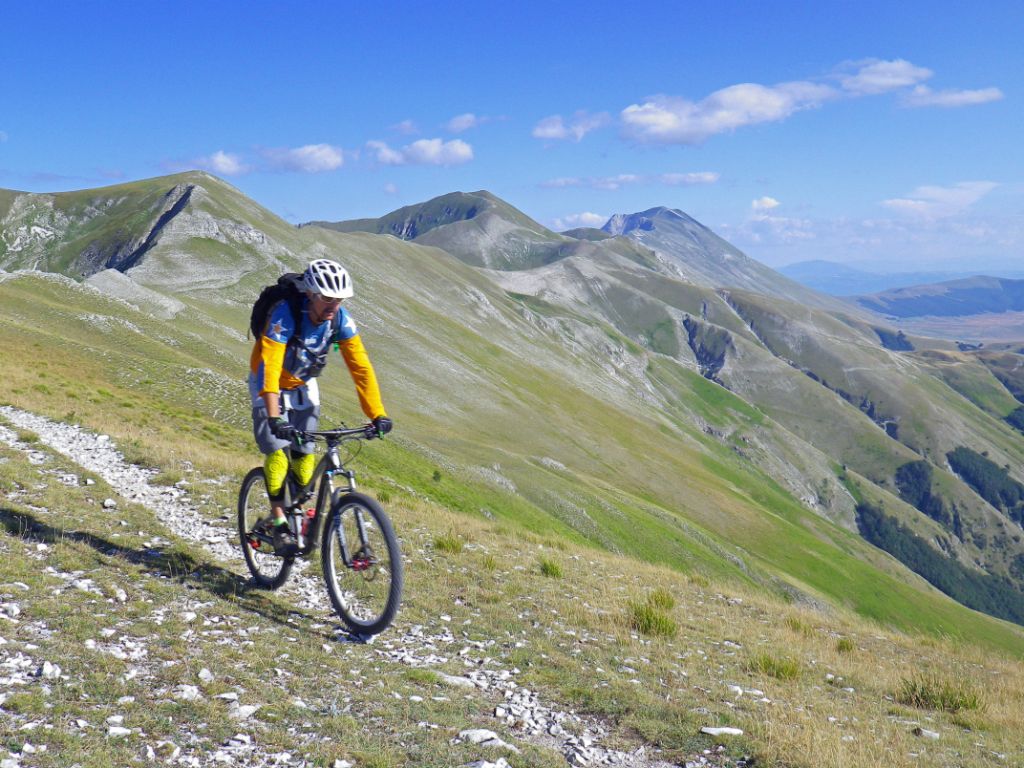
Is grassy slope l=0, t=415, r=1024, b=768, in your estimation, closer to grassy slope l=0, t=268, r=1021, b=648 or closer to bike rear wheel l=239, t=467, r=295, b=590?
bike rear wheel l=239, t=467, r=295, b=590

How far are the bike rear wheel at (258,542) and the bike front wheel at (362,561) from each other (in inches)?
42.2

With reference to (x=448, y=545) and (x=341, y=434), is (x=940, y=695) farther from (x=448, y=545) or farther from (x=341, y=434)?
(x=341, y=434)

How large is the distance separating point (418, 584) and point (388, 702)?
15.0 feet

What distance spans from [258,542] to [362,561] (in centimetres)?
229

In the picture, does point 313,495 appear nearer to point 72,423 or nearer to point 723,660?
point 723,660

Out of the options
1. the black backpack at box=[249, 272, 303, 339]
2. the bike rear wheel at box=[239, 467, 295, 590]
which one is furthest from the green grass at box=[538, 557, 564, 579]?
the black backpack at box=[249, 272, 303, 339]

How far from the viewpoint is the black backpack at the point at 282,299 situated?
9.45 m

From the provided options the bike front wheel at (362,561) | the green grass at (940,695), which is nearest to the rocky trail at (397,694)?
the bike front wheel at (362,561)

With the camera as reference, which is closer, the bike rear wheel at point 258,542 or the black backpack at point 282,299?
the black backpack at point 282,299

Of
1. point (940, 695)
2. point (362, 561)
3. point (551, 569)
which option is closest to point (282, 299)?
point (362, 561)

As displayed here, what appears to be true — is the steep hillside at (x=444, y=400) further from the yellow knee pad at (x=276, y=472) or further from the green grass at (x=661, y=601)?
the green grass at (x=661, y=601)

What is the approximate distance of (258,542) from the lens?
1069cm

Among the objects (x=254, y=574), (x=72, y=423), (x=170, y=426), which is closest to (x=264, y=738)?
(x=254, y=574)

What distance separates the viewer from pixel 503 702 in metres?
7.76
